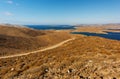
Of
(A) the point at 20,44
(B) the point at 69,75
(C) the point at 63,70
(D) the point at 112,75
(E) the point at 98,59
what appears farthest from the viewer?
(A) the point at 20,44

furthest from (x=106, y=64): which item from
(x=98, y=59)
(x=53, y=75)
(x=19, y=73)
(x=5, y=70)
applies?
(x=5, y=70)

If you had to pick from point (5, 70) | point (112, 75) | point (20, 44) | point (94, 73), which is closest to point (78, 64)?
point (94, 73)

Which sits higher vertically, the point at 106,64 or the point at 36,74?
the point at 106,64

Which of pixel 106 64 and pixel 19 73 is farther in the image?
pixel 19 73

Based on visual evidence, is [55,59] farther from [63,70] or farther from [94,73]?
[94,73]

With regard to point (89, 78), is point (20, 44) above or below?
below

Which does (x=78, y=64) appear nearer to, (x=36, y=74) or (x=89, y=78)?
(x=89, y=78)

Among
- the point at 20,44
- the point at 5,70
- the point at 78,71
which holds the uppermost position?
the point at 78,71

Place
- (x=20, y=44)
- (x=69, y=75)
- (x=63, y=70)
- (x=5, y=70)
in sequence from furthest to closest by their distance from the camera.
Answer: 1. (x=20, y=44)
2. (x=5, y=70)
3. (x=63, y=70)
4. (x=69, y=75)

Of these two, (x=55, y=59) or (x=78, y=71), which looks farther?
(x=55, y=59)
